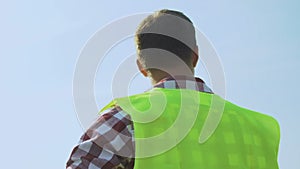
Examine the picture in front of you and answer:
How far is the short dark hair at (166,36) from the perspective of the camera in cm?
438

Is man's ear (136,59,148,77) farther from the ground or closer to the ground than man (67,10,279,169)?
farther from the ground

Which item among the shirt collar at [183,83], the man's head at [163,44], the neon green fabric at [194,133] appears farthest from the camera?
the man's head at [163,44]

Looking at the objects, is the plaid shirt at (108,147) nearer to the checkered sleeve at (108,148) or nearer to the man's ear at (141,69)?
the checkered sleeve at (108,148)

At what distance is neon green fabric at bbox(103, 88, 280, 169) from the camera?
3.85 metres

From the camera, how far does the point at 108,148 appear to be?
153 inches

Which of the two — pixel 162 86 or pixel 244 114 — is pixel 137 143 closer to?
pixel 162 86

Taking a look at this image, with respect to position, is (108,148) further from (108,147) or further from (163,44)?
(163,44)

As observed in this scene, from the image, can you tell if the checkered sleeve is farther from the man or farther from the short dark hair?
the short dark hair

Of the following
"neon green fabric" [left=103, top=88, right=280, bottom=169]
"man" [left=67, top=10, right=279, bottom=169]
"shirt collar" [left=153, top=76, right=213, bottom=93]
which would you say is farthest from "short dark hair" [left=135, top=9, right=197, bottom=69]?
"neon green fabric" [left=103, top=88, right=280, bottom=169]

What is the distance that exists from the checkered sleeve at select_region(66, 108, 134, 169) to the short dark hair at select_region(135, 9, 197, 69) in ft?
2.15

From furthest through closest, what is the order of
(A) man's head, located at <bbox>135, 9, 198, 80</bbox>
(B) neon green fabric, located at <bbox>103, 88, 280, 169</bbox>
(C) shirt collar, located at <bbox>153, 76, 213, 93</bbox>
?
1. (A) man's head, located at <bbox>135, 9, 198, 80</bbox>
2. (C) shirt collar, located at <bbox>153, 76, 213, 93</bbox>
3. (B) neon green fabric, located at <bbox>103, 88, 280, 169</bbox>

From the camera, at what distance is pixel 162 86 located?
13.9ft

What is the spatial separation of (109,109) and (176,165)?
61cm

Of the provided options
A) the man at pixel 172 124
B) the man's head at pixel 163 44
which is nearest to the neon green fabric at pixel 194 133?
the man at pixel 172 124
